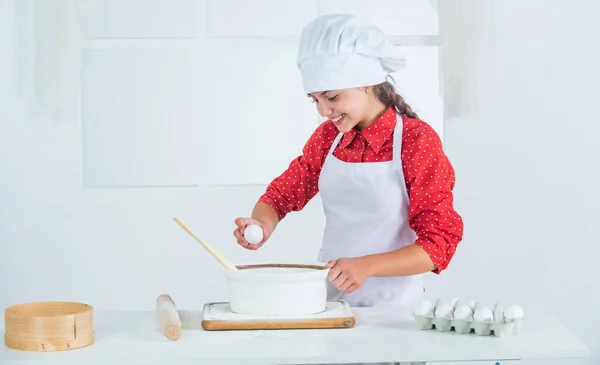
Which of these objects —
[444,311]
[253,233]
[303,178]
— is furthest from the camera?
[303,178]

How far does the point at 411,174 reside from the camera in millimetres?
2203

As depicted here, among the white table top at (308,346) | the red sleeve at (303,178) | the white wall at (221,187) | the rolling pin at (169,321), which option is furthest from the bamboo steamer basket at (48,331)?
the white wall at (221,187)

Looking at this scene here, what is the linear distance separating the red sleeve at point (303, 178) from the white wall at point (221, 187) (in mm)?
1055

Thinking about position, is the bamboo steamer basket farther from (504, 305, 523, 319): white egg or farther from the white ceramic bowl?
(504, 305, 523, 319): white egg

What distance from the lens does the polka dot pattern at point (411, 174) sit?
207 centimetres

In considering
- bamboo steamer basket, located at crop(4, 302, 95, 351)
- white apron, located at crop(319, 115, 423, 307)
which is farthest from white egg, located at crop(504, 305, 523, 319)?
bamboo steamer basket, located at crop(4, 302, 95, 351)

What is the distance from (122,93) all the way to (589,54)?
1887mm

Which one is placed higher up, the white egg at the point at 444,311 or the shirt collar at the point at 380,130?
the shirt collar at the point at 380,130

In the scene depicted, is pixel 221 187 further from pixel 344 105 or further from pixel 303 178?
pixel 344 105

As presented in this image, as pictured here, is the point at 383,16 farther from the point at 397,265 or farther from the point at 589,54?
the point at 397,265

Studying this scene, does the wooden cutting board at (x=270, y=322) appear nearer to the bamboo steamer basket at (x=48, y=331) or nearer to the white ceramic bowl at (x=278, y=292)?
the white ceramic bowl at (x=278, y=292)

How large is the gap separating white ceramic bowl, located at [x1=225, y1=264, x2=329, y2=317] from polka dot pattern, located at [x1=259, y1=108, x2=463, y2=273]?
34 centimetres

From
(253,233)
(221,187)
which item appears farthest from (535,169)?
(253,233)

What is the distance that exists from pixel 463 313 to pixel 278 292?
375 millimetres
